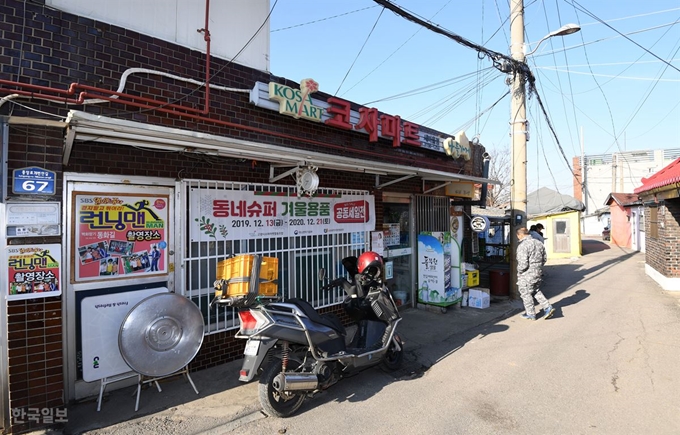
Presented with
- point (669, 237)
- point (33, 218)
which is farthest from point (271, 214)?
point (669, 237)

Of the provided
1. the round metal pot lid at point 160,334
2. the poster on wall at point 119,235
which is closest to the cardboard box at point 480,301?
the round metal pot lid at point 160,334

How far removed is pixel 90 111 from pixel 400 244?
6286mm

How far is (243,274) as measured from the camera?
407 cm

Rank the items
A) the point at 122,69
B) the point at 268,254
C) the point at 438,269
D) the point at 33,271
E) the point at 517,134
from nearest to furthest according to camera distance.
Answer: the point at 33,271 → the point at 122,69 → the point at 268,254 → the point at 438,269 → the point at 517,134

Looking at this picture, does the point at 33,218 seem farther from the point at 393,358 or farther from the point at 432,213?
the point at 432,213

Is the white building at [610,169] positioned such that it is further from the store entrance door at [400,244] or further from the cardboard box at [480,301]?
the store entrance door at [400,244]

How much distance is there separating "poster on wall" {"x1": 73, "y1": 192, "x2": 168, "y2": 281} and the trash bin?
825 centimetres

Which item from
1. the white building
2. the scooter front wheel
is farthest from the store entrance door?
the white building

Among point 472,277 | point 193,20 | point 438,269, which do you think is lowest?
point 472,277

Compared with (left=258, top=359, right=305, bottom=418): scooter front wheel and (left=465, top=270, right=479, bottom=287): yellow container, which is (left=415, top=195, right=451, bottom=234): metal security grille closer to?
(left=465, top=270, right=479, bottom=287): yellow container

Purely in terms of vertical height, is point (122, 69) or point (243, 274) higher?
point (122, 69)

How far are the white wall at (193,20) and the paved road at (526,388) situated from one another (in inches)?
182

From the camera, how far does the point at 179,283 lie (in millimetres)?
4871

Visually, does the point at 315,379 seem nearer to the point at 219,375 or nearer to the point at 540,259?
the point at 219,375
